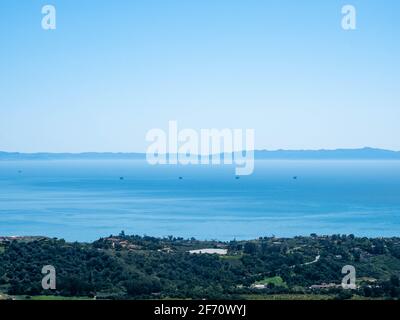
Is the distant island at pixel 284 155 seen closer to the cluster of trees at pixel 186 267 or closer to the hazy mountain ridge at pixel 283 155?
the hazy mountain ridge at pixel 283 155

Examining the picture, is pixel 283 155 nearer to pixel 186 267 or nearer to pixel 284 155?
pixel 284 155

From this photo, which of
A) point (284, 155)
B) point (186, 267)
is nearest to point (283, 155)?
point (284, 155)

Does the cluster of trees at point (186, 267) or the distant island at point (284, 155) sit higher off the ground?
the distant island at point (284, 155)

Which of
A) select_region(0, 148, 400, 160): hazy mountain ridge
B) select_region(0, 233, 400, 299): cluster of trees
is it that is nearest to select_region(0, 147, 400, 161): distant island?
select_region(0, 148, 400, 160): hazy mountain ridge

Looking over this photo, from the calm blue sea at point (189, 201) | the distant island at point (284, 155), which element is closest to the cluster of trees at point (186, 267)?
the calm blue sea at point (189, 201)

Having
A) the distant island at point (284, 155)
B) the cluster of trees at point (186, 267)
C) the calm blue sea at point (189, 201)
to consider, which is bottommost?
the cluster of trees at point (186, 267)

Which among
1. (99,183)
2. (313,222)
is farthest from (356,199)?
(99,183)

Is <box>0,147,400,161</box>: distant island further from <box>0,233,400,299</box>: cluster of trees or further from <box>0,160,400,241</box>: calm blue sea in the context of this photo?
<box>0,233,400,299</box>: cluster of trees
